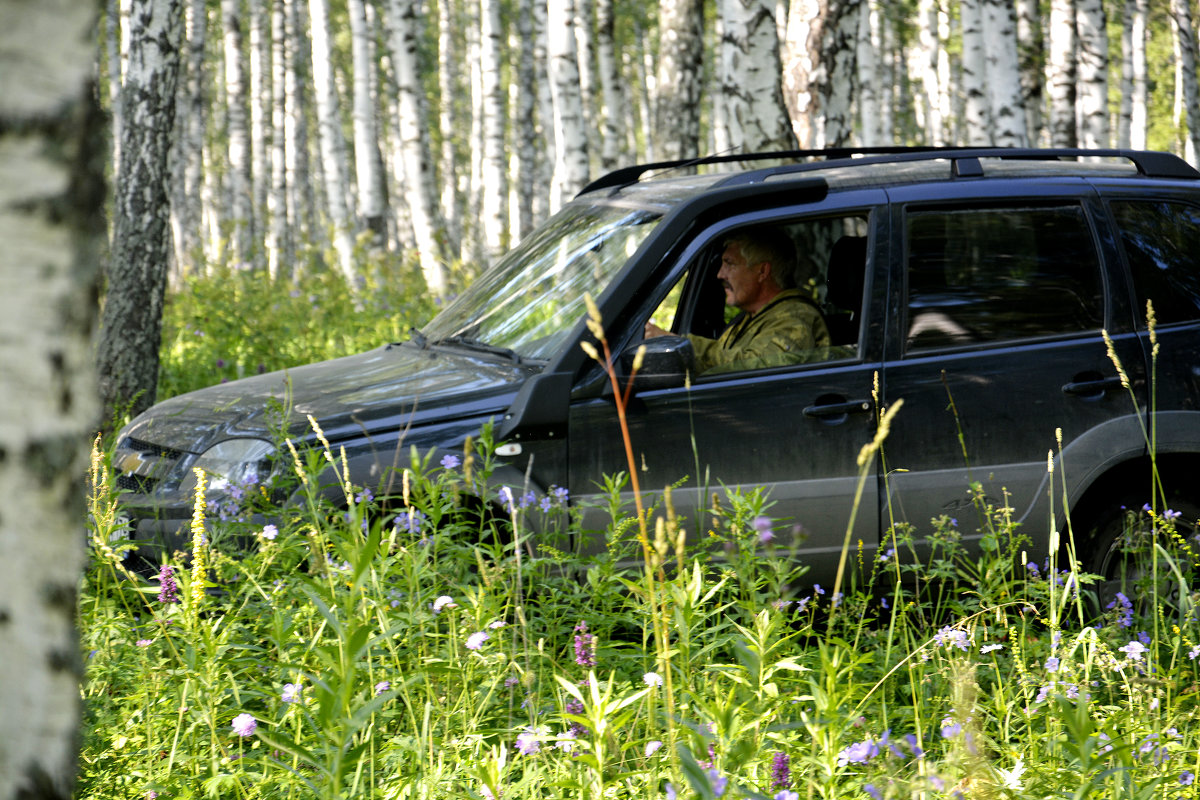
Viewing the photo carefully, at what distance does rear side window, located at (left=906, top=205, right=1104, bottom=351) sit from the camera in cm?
411

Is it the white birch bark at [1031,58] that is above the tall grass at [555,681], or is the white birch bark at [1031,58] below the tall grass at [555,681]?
above

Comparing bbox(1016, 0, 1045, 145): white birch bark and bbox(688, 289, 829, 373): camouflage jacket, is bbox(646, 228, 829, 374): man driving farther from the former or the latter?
bbox(1016, 0, 1045, 145): white birch bark

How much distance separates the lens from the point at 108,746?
2746 millimetres

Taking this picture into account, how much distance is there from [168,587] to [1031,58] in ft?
55.5

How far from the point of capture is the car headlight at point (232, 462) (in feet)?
12.2

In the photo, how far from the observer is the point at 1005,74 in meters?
12.1

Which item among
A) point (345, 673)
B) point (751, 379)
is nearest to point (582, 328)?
point (751, 379)

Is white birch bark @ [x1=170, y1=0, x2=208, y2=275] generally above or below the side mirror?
above

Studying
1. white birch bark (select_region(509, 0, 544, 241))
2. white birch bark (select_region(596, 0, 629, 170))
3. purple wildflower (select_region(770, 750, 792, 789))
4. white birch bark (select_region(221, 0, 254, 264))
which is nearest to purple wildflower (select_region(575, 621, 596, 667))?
purple wildflower (select_region(770, 750, 792, 789))

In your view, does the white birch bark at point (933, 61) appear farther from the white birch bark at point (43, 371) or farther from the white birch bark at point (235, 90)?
the white birch bark at point (43, 371)

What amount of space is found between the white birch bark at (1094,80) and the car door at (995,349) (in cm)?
1073

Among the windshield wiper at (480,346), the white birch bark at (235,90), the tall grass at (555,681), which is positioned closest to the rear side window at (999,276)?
the tall grass at (555,681)

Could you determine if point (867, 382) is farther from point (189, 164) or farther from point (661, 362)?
point (189, 164)

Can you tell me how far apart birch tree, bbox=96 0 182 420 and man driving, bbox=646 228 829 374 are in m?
4.00
